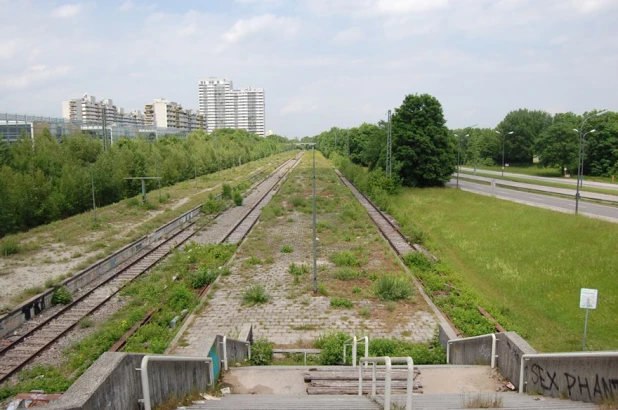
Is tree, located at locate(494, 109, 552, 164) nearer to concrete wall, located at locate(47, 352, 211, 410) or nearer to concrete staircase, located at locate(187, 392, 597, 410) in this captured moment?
concrete staircase, located at locate(187, 392, 597, 410)

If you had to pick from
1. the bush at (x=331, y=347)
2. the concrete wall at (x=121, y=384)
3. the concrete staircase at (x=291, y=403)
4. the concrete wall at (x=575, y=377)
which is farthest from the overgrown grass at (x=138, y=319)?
the concrete wall at (x=575, y=377)

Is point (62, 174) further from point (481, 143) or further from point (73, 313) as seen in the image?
point (481, 143)

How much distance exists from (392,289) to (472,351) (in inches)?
217

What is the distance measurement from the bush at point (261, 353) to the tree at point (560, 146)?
187 ft

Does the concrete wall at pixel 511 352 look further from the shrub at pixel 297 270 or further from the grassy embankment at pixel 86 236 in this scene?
the grassy embankment at pixel 86 236

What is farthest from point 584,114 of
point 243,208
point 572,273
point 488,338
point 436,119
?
point 488,338

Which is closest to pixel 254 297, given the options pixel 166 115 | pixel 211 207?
pixel 211 207

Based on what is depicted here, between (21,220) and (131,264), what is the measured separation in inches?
502

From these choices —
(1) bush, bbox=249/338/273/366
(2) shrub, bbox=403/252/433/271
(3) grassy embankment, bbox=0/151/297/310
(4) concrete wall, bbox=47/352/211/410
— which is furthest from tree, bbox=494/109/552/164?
(4) concrete wall, bbox=47/352/211/410

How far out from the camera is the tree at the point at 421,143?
46531mm

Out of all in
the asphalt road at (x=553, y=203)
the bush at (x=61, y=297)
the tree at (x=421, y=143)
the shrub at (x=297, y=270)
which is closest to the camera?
the bush at (x=61, y=297)

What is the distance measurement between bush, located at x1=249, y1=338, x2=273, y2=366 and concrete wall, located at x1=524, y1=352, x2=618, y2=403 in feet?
18.4

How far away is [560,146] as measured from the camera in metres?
58.1

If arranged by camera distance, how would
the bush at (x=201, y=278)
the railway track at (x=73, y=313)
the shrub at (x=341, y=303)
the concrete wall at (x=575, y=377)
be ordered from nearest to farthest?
the concrete wall at (x=575, y=377) → the railway track at (x=73, y=313) → the shrub at (x=341, y=303) → the bush at (x=201, y=278)
